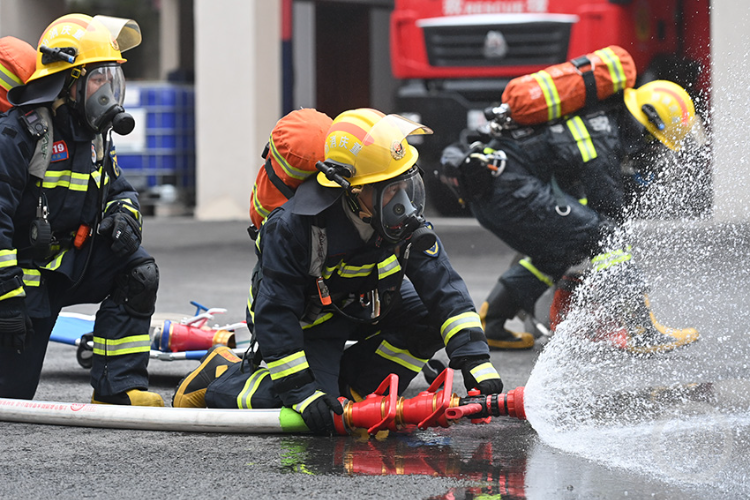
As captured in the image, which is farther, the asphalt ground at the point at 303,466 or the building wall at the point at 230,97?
the building wall at the point at 230,97

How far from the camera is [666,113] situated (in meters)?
5.23

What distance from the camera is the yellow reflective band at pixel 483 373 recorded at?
3506mm

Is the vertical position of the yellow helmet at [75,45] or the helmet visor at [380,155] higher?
the yellow helmet at [75,45]

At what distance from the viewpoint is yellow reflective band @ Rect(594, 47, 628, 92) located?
5.24 m

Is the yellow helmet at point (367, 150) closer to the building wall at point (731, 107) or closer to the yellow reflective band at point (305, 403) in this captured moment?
the yellow reflective band at point (305, 403)

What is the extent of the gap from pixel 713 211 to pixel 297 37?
1363 cm

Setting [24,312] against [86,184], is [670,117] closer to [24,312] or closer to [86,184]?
[86,184]

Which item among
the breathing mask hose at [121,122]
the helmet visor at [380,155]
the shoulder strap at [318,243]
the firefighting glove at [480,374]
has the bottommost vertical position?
the firefighting glove at [480,374]

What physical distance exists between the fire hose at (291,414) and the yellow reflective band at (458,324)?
0.18 m

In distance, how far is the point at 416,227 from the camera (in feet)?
11.3

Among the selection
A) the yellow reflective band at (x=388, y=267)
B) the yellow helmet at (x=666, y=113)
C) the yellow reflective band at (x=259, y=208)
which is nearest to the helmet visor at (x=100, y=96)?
the yellow reflective band at (x=259, y=208)

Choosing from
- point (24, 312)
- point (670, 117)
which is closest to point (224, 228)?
point (670, 117)

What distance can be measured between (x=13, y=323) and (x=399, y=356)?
1.37 meters

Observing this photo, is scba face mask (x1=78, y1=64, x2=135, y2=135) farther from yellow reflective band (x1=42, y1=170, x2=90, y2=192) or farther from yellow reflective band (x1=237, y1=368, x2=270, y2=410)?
yellow reflective band (x1=237, y1=368, x2=270, y2=410)
